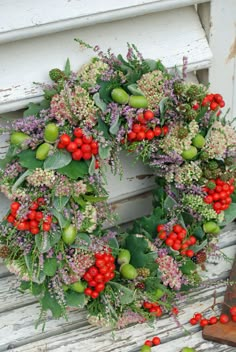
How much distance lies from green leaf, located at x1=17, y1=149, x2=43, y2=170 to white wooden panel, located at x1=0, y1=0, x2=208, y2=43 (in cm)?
27

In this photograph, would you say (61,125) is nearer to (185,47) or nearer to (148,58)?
(148,58)

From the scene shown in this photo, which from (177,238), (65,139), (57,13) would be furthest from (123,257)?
(57,13)

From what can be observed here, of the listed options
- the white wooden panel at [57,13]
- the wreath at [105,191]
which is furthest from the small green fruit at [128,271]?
the white wooden panel at [57,13]

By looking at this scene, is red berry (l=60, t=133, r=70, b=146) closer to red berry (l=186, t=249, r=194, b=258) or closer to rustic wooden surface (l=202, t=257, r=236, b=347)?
red berry (l=186, t=249, r=194, b=258)

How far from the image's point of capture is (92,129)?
1438 millimetres

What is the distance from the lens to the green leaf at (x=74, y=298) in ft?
4.91

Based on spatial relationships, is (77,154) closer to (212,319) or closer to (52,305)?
(52,305)

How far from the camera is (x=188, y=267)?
1.62 m

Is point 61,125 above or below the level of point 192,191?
above

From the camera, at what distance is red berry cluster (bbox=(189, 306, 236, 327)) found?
1.57 m

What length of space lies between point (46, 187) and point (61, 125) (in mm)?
144

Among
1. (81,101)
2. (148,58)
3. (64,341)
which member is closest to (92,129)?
(81,101)

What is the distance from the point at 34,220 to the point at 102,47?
493 millimetres

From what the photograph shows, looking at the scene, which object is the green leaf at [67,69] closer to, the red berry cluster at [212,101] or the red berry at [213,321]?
the red berry cluster at [212,101]
